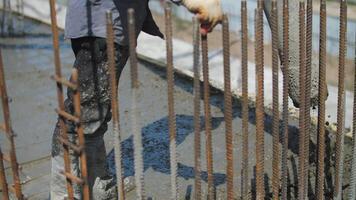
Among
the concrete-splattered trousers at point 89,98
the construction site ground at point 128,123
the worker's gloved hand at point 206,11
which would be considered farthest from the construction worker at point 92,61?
the construction site ground at point 128,123

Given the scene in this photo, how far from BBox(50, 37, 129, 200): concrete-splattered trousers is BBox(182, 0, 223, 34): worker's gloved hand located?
0.58m

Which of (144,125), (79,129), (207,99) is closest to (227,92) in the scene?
(207,99)

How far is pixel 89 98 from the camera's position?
126 inches

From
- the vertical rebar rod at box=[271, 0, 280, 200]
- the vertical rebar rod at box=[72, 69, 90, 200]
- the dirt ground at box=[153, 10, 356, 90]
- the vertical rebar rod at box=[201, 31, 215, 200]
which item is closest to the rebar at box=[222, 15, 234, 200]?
the vertical rebar rod at box=[201, 31, 215, 200]

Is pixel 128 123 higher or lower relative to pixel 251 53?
higher

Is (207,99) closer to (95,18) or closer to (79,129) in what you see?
(79,129)

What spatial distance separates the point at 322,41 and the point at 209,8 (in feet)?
2.28

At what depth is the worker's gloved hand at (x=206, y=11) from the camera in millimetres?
2824

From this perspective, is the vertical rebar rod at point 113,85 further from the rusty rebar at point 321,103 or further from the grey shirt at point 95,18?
the rusty rebar at point 321,103

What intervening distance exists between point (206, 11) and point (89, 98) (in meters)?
0.86

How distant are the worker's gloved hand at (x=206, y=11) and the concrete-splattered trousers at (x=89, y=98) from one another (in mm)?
579

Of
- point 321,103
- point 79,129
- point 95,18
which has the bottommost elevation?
point 321,103

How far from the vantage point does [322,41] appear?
311cm

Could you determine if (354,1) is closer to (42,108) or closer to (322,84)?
(42,108)
